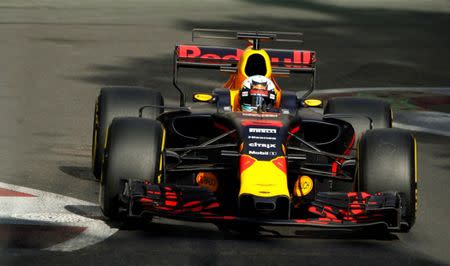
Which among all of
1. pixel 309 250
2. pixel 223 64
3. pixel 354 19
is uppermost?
pixel 354 19

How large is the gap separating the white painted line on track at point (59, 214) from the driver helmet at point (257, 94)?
161cm

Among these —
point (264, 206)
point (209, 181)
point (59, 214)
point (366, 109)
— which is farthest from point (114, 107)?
point (264, 206)

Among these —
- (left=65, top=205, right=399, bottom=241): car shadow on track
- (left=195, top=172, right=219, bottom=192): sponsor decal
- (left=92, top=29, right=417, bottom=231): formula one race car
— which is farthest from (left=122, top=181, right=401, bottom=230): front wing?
(left=195, top=172, right=219, bottom=192): sponsor decal

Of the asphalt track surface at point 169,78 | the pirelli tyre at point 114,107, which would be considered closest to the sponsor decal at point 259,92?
the pirelli tyre at point 114,107

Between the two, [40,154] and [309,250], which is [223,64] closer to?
[40,154]

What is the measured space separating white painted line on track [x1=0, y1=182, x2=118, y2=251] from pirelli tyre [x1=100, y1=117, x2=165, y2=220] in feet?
0.73

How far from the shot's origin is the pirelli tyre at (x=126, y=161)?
11203 millimetres

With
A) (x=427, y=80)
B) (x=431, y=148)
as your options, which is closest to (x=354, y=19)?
(x=427, y=80)

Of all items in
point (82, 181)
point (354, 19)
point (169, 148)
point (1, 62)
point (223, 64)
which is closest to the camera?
point (169, 148)

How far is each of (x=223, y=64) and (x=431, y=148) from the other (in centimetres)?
272

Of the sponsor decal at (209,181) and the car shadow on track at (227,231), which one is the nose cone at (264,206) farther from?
the sponsor decal at (209,181)

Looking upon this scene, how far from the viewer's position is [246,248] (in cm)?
1067

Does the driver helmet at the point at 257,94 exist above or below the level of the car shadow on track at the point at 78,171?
above

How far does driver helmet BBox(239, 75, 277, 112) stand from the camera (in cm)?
1271
